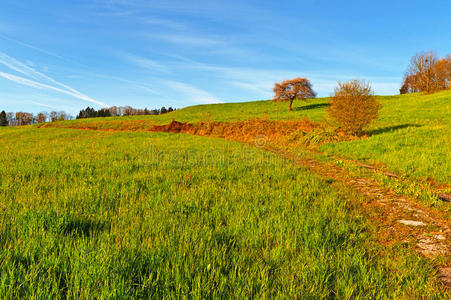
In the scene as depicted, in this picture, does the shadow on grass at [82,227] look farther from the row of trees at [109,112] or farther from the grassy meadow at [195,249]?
the row of trees at [109,112]

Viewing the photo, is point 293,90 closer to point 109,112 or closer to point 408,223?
point 408,223

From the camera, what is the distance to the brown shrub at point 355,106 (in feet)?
47.5

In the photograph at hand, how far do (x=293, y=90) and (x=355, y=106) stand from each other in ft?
129

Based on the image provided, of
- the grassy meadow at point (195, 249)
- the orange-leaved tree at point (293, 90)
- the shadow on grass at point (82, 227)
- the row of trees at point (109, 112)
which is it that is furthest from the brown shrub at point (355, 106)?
the row of trees at point (109, 112)

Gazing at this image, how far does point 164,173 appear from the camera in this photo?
609cm

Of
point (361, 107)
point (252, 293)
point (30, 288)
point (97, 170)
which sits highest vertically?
point (361, 107)

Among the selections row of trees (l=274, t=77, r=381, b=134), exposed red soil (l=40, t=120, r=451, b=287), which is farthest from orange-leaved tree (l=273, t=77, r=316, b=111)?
exposed red soil (l=40, t=120, r=451, b=287)

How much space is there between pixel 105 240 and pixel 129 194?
6.47 feet

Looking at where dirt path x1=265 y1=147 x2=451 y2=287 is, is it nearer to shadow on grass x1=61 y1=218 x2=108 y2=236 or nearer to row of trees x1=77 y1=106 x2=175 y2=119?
shadow on grass x1=61 y1=218 x2=108 y2=236

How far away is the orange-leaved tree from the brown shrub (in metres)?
36.9

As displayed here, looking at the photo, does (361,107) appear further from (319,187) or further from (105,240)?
(105,240)

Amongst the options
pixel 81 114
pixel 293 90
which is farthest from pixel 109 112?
pixel 293 90

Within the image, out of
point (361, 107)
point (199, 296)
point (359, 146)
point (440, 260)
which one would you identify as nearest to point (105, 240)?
point (199, 296)

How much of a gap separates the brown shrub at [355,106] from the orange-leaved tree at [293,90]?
1454 inches
